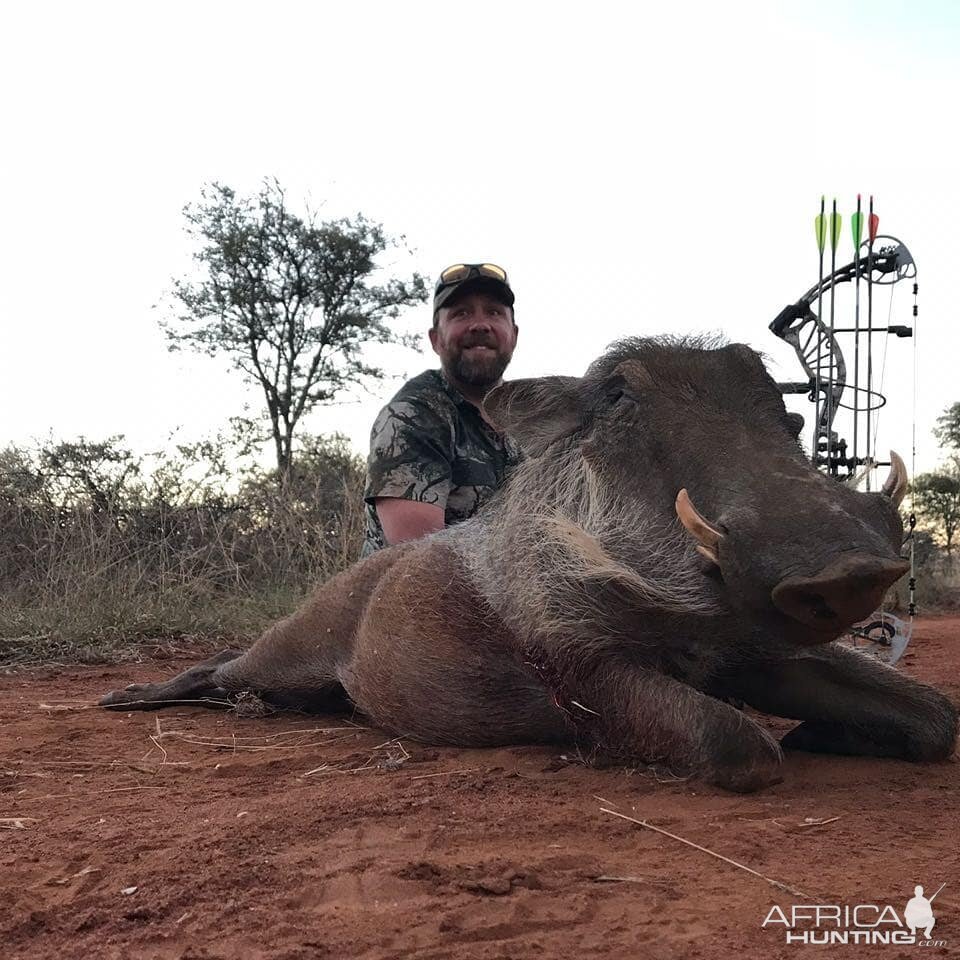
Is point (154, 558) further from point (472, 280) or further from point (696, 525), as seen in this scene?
point (696, 525)

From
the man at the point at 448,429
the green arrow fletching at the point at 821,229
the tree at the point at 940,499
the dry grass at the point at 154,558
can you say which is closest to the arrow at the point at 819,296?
the green arrow fletching at the point at 821,229

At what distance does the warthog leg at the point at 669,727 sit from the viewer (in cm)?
228

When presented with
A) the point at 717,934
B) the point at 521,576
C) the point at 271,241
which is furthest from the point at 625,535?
the point at 271,241

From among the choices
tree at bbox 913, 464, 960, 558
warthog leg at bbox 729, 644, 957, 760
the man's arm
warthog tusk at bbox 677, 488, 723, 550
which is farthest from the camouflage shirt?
tree at bbox 913, 464, 960, 558

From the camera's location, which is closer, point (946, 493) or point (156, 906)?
point (156, 906)

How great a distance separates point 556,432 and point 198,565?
568cm

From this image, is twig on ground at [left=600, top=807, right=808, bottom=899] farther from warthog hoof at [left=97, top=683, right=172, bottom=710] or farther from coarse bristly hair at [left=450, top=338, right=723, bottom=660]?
warthog hoof at [left=97, top=683, right=172, bottom=710]

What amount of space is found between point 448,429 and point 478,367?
36 centimetres

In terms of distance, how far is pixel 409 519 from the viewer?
423cm

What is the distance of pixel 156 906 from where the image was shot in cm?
A: 164

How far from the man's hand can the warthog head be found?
109 centimetres

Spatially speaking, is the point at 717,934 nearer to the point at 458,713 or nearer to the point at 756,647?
the point at 756,647

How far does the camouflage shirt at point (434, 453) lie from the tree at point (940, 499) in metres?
12.2

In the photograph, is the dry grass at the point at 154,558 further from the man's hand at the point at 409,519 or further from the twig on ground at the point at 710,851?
the twig on ground at the point at 710,851
